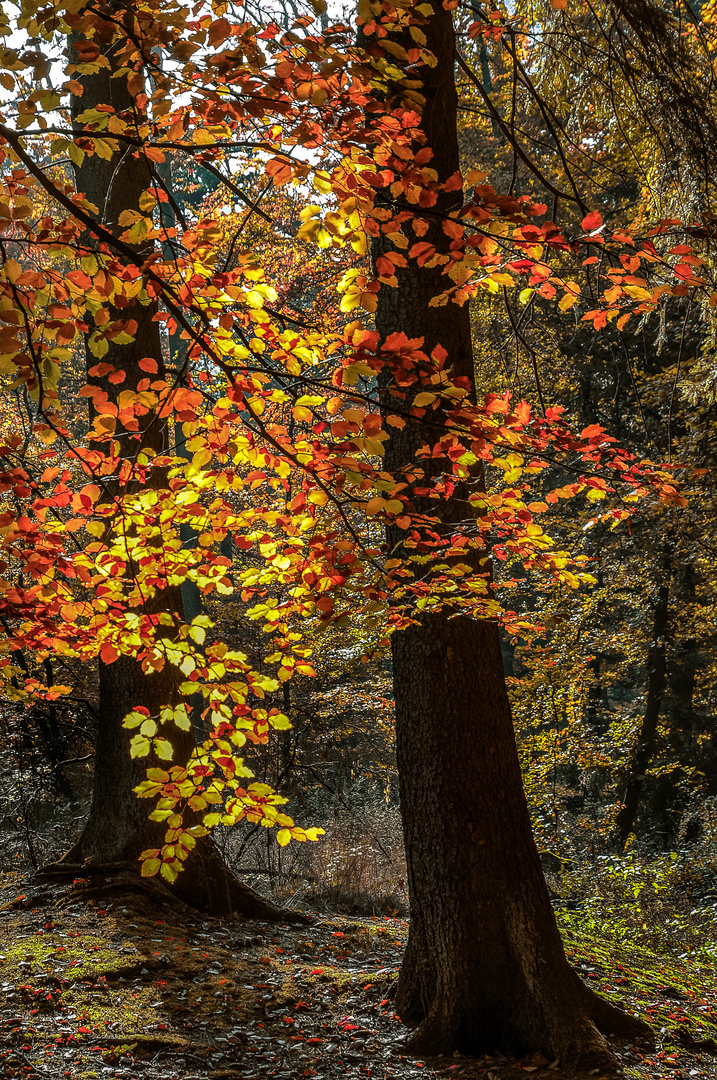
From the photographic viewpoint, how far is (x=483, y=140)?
38.6 ft

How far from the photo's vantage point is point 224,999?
412 cm

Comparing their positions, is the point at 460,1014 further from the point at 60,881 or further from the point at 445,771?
the point at 60,881

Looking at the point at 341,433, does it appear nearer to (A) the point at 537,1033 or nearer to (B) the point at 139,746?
(B) the point at 139,746

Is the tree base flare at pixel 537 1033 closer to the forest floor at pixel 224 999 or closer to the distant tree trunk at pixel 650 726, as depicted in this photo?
the forest floor at pixel 224 999

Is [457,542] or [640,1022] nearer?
[457,542]

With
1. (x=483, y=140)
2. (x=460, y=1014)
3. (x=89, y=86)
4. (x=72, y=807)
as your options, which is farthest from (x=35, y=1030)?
(x=483, y=140)

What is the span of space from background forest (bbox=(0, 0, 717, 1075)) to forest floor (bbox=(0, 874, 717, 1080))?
36 centimetres

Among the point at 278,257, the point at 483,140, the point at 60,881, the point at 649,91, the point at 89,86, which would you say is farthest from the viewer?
the point at 483,140

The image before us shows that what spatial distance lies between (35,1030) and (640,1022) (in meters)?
2.99

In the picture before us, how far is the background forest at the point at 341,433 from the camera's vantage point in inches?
84.4

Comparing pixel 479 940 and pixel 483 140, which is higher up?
pixel 483 140

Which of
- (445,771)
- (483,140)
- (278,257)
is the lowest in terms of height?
(445,771)

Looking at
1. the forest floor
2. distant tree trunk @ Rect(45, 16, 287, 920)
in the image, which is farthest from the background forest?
the forest floor

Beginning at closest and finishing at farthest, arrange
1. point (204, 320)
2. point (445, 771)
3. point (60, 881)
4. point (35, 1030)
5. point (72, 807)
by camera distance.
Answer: point (204, 320) → point (35, 1030) → point (445, 771) → point (60, 881) → point (72, 807)
